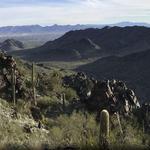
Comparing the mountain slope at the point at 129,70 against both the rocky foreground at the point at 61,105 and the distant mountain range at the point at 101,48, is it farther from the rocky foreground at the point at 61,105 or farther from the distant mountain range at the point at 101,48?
the rocky foreground at the point at 61,105

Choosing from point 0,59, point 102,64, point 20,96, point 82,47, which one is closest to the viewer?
point 20,96

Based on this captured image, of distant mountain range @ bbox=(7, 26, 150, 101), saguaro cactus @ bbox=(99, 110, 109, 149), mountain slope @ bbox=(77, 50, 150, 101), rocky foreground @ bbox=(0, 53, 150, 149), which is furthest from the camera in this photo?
distant mountain range @ bbox=(7, 26, 150, 101)

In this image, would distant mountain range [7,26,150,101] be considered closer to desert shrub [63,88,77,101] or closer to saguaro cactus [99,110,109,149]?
desert shrub [63,88,77,101]

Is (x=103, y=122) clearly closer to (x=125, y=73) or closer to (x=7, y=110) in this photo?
(x=7, y=110)

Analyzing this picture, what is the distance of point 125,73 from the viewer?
106 meters

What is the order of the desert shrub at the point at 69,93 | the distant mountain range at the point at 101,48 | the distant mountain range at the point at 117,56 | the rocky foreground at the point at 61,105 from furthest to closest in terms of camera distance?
the distant mountain range at the point at 101,48 < the distant mountain range at the point at 117,56 < the desert shrub at the point at 69,93 < the rocky foreground at the point at 61,105

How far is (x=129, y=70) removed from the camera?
110125mm

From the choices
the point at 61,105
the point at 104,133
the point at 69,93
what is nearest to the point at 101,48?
the point at 69,93

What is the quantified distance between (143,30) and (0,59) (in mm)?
166501

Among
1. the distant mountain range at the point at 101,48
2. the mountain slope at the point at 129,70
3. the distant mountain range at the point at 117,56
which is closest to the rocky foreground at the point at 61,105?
the distant mountain range at the point at 117,56

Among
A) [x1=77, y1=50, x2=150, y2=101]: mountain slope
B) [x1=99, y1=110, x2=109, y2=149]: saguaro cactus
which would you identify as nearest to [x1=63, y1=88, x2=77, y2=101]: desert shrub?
[x1=99, y1=110, x2=109, y2=149]: saguaro cactus

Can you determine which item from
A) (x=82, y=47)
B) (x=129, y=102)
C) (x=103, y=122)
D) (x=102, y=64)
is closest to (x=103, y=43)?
(x=82, y=47)

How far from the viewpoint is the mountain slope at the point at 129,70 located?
8698cm

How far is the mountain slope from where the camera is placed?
8698cm
